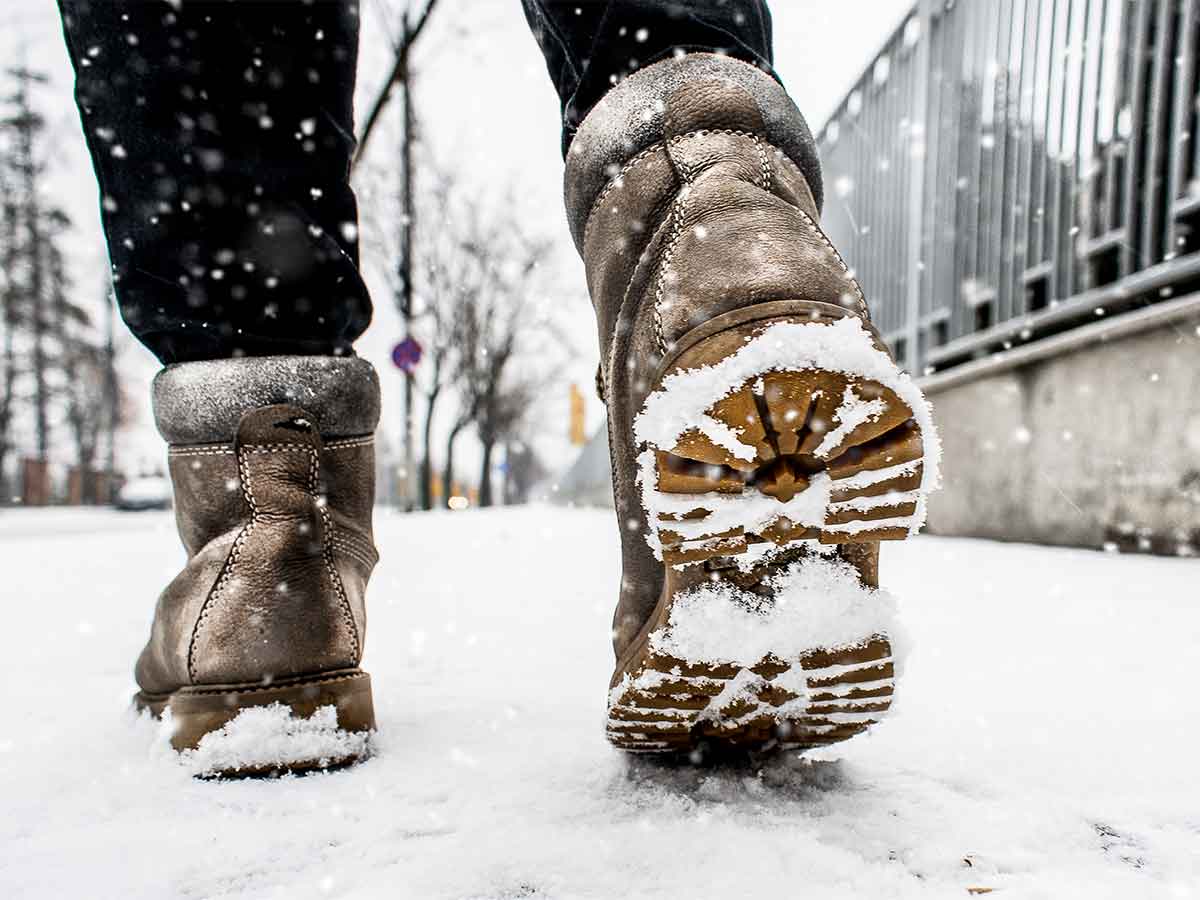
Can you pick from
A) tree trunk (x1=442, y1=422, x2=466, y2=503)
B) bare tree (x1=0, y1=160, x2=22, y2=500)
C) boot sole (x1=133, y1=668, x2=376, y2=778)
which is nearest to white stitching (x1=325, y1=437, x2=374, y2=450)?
boot sole (x1=133, y1=668, x2=376, y2=778)

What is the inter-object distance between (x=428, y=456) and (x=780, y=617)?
14.4m

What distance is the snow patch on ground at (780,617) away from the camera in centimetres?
60

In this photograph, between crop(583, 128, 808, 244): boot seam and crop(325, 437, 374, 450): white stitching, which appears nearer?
crop(583, 128, 808, 244): boot seam

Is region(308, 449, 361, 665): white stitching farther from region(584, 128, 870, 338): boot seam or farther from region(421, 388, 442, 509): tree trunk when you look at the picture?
region(421, 388, 442, 509): tree trunk

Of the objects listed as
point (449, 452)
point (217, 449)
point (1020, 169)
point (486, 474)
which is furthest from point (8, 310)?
point (217, 449)

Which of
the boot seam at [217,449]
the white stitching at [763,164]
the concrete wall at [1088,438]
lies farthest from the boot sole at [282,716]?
the concrete wall at [1088,438]

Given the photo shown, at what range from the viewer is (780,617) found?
1.96 ft

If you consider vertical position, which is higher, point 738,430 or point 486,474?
point 738,430

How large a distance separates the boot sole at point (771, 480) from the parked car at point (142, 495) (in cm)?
2026

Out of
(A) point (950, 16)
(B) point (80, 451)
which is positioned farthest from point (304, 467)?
(B) point (80, 451)

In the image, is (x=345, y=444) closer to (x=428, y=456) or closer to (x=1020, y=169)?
(x=1020, y=169)

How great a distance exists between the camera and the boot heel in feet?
1.75

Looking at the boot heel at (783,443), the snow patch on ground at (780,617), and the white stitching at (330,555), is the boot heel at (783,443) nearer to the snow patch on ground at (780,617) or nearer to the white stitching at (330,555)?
the snow patch on ground at (780,617)

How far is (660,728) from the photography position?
67cm
